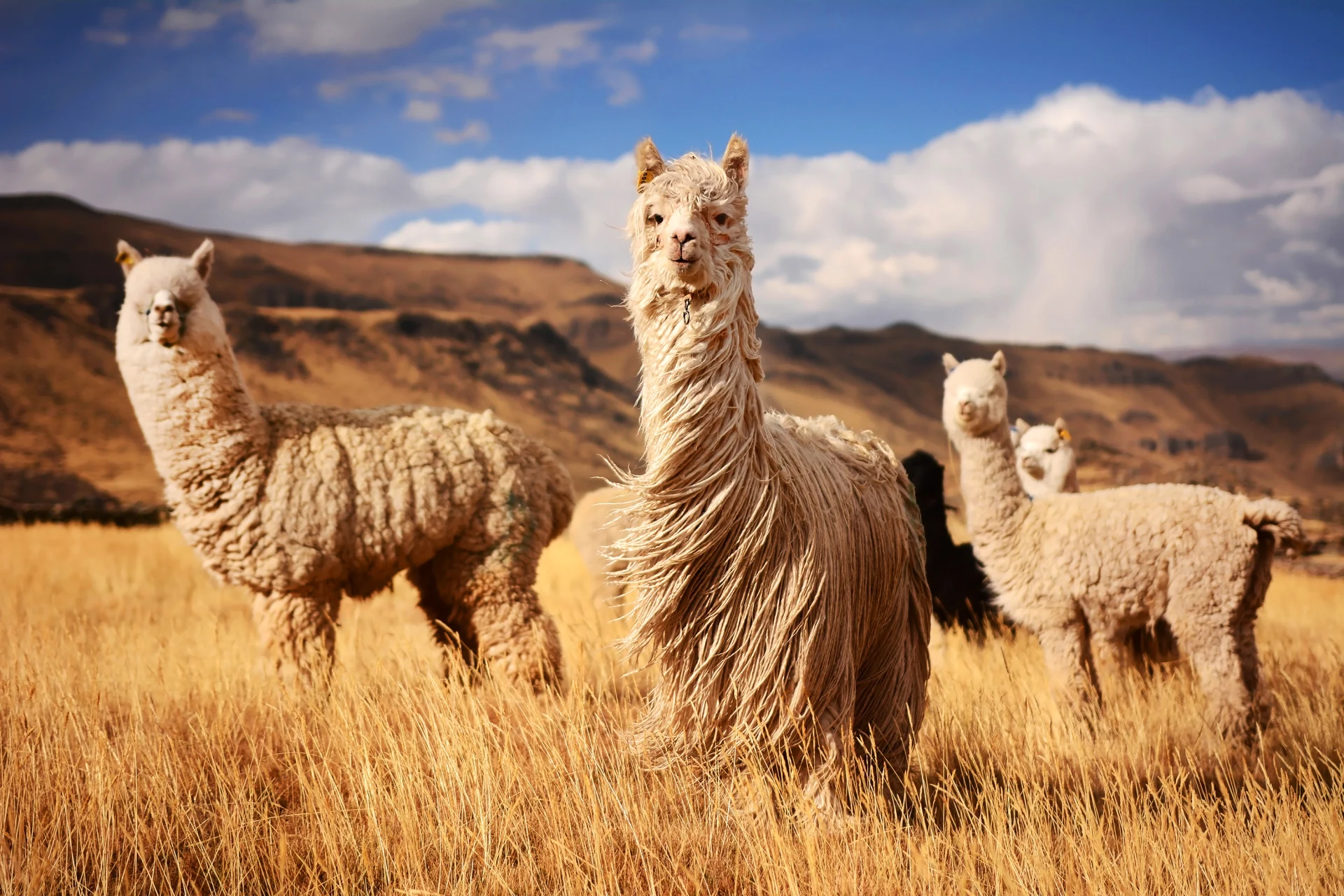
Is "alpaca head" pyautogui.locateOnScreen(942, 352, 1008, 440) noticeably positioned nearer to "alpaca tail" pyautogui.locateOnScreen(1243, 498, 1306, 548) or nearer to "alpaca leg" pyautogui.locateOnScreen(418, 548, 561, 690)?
"alpaca tail" pyautogui.locateOnScreen(1243, 498, 1306, 548)

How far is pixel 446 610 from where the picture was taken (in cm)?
560

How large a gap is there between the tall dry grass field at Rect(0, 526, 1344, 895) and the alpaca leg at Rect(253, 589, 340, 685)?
0.50 feet

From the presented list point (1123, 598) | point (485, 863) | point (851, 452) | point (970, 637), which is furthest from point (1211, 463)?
point (485, 863)

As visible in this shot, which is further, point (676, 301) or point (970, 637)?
point (970, 637)

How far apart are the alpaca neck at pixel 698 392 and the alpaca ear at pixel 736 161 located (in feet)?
1.26

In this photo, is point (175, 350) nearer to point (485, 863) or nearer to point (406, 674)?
point (406, 674)

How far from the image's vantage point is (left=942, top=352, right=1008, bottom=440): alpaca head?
5.26 metres

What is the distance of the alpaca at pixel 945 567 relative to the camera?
6820 millimetres

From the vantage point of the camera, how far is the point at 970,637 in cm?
700

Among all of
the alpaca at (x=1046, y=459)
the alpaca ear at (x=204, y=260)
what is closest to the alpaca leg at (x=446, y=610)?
the alpaca ear at (x=204, y=260)

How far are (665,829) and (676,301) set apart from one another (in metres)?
1.81

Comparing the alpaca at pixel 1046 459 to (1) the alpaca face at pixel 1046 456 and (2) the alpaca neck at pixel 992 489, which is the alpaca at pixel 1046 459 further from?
(2) the alpaca neck at pixel 992 489

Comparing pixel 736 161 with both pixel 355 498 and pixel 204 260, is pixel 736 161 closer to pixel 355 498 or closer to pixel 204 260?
pixel 355 498

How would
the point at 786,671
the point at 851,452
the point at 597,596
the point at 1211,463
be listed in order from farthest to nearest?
1. the point at 1211,463
2. the point at 597,596
3. the point at 851,452
4. the point at 786,671
